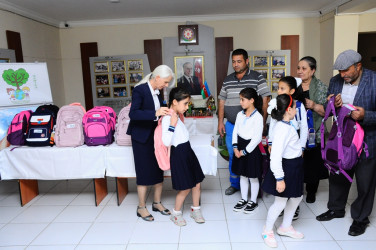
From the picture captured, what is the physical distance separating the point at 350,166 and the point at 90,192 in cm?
296

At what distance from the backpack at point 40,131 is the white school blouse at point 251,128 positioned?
2098 millimetres

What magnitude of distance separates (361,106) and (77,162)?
9.26 ft

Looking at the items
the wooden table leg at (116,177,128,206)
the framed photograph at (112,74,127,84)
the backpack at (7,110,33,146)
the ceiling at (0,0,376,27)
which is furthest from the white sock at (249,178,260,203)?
the framed photograph at (112,74,127,84)

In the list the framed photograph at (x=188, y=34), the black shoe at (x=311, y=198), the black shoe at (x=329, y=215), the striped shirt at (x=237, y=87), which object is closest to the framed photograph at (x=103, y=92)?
the framed photograph at (x=188, y=34)

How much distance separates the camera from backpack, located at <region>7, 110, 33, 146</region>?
333 cm

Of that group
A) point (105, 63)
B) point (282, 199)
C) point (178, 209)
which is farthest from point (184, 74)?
point (282, 199)

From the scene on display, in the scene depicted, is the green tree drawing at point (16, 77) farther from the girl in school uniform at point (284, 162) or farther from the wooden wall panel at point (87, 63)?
the girl in school uniform at point (284, 162)

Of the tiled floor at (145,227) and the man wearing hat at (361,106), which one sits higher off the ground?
the man wearing hat at (361,106)

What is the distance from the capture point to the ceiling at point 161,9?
5297 mm

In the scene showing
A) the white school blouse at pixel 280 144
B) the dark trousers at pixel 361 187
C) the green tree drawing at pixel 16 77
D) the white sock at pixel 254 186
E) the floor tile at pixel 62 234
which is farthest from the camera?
the green tree drawing at pixel 16 77

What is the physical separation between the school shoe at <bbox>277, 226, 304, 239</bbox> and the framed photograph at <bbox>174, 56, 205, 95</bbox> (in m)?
4.69

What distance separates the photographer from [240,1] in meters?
5.55

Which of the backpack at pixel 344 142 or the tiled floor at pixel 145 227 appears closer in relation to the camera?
the backpack at pixel 344 142

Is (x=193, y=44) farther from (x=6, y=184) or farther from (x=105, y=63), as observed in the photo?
(x=6, y=184)
